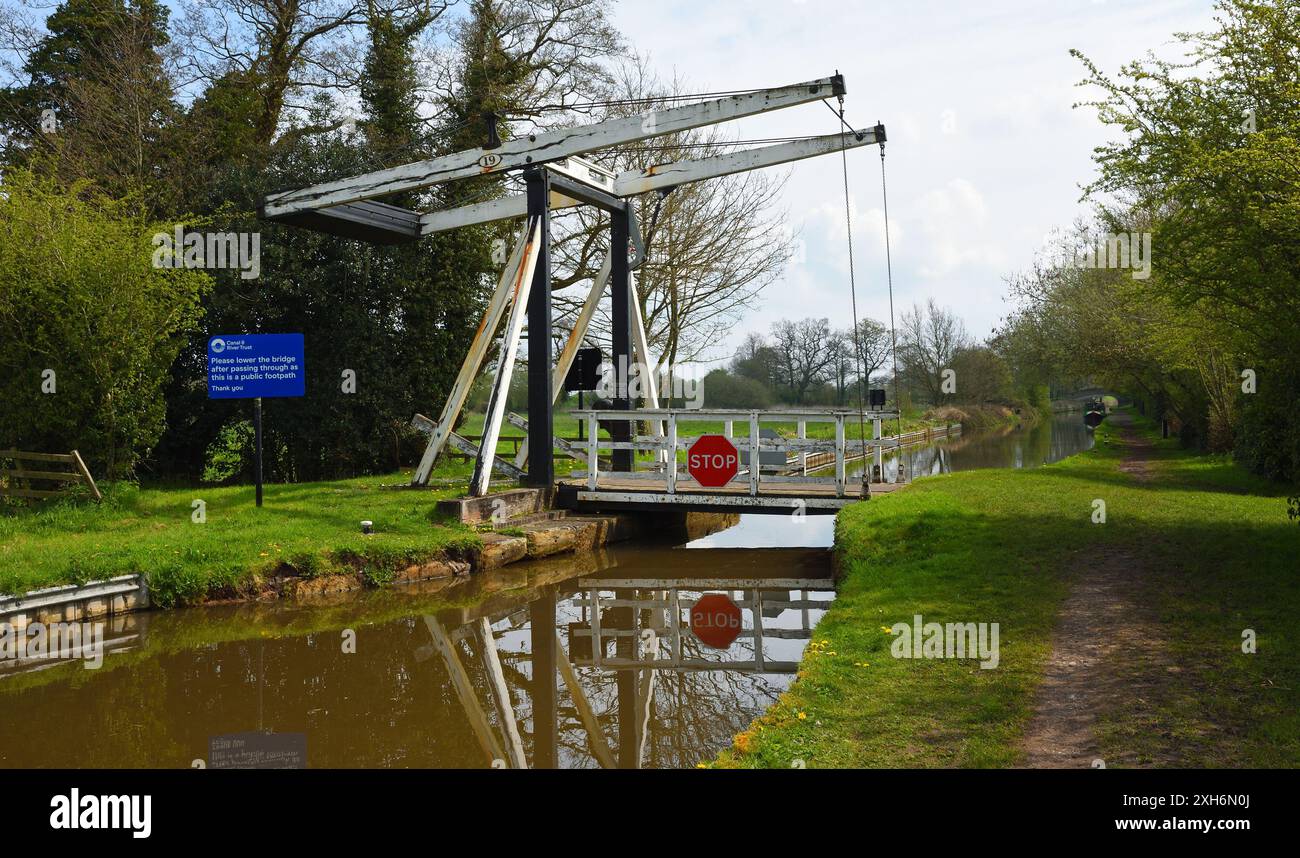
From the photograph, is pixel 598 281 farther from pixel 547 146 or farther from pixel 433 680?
pixel 433 680

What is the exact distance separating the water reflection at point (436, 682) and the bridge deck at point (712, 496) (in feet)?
7.60

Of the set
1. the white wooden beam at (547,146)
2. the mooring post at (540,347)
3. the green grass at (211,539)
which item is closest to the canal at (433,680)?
the green grass at (211,539)

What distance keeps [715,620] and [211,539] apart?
6.00 meters

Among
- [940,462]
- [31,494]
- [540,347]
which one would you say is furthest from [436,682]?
[940,462]

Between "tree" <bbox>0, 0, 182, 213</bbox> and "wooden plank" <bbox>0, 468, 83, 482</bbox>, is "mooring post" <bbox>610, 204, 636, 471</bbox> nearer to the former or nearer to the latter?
"wooden plank" <bbox>0, 468, 83, 482</bbox>

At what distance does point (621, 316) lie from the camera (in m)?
15.5

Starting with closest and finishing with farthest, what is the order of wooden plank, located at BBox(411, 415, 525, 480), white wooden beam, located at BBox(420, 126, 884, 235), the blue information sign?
the blue information sign, white wooden beam, located at BBox(420, 126, 884, 235), wooden plank, located at BBox(411, 415, 525, 480)

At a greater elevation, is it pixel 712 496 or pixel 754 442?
pixel 754 442

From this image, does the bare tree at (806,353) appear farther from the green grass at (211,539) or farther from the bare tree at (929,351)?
the green grass at (211,539)

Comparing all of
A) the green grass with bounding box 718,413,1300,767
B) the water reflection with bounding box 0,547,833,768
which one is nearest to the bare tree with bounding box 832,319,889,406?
the green grass with bounding box 718,413,1300,767

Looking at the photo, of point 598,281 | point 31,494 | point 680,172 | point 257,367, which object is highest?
point 680,172

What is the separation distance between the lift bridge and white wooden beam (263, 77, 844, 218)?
0.05ft

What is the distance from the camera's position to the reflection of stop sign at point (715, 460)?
13.7 meters

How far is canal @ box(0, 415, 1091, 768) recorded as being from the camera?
598 cm
